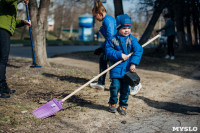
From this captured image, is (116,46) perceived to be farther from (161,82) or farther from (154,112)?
(161,82)

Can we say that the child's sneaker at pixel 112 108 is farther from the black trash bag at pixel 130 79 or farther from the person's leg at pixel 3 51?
the person's leg at pixel 3 51

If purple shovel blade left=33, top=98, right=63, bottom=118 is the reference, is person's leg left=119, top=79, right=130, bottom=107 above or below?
above

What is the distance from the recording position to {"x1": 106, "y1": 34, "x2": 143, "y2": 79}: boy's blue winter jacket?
12.3ft

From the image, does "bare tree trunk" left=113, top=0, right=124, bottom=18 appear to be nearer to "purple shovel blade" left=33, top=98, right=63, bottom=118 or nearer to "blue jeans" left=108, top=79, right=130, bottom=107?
"blue jeans" left=108, top=79, right=130, bottom=107

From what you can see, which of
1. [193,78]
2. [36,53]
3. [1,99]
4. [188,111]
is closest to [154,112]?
[188,111]

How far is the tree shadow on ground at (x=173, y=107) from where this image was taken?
13.1 feet

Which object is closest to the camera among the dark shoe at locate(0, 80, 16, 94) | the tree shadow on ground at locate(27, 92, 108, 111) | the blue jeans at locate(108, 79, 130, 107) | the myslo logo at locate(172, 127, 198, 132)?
the myslo logo at locate(172, 127, 198, 132)

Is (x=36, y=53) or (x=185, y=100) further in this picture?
(x=36, y=53)

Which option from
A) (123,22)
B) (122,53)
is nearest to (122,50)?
(122,53)

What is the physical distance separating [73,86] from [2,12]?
206 cm

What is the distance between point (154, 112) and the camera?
13.1 feet

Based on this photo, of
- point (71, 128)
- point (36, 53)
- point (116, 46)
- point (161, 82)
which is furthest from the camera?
point (36, 53)

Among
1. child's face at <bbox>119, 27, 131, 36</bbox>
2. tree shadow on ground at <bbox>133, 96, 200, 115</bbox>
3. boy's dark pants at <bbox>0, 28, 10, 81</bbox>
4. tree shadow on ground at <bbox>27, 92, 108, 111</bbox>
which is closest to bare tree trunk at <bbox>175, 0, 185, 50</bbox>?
tree shadow on ground at <bbox>133, 96, 200, 115</bbox>

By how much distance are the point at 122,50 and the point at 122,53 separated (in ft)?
0.31
